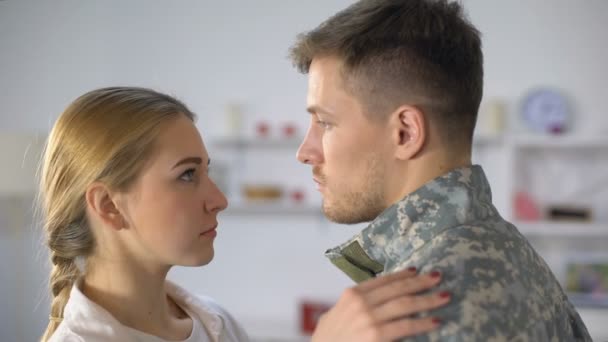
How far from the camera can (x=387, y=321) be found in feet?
3.38

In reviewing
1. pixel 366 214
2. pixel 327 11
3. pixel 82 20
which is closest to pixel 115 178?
pixel 366 214

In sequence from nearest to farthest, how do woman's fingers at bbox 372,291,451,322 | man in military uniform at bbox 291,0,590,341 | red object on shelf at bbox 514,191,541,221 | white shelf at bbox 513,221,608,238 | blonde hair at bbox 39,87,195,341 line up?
woman's fingers at bbox 372,291,451,322 < man in military uniform at bbox 291,0,590,341 < blonde hair at bbox 39,87,195,341 < white shelf at bbox 513,221,608,238 < red object on shelf at bbox 514,191,541,221

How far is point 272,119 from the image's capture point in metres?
5.04

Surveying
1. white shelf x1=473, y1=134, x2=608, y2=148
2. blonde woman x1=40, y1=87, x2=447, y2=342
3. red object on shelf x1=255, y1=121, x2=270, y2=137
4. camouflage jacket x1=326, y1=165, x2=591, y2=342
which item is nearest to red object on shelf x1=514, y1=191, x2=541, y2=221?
white shelf x1=473, y1=134, x2=608, y2=148

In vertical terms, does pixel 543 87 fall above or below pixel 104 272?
above

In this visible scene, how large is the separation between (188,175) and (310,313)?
10.9 ft

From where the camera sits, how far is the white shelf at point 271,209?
4883 mm

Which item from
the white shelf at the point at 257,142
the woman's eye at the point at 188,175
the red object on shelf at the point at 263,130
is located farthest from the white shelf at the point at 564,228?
the woman's eye at the point at 188,175

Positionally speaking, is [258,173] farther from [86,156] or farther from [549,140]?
[86,156]

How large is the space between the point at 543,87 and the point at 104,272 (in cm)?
372

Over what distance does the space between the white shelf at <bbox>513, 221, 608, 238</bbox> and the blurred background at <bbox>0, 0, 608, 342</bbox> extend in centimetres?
1

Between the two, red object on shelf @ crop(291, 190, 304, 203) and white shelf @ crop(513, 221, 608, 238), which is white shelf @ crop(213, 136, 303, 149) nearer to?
red object on shelf @ crop(291, 190, 304, 203)

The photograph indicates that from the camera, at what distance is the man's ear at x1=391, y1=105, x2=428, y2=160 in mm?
1281

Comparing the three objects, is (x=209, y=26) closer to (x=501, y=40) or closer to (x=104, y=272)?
(x=501, y=40)
